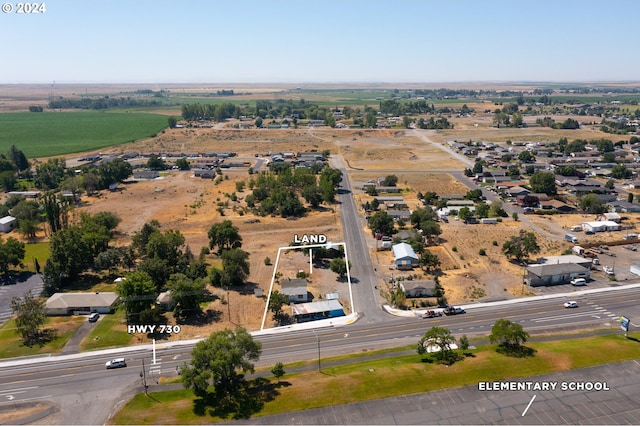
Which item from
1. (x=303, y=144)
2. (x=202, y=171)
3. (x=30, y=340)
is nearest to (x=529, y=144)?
(x=303, y=144)

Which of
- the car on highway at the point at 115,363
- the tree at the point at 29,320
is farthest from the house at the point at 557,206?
the tree at the point at 29,320

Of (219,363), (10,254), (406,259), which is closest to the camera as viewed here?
(219,363)

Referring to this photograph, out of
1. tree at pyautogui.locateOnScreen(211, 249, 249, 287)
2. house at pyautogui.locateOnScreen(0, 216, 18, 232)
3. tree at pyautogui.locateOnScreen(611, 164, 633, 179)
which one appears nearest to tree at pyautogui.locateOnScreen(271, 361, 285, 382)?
tree at pyautogui.locateOnScreen(211, 249, 249, 287)

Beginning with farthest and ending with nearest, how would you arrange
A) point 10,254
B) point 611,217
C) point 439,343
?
point 611,217, point 10,254, point 439,343

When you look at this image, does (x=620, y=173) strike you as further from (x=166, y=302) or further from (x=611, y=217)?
(x=166, y=302)

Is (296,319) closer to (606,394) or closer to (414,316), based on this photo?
(414,316)

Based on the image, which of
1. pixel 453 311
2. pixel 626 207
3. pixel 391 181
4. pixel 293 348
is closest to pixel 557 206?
pixel 626 207

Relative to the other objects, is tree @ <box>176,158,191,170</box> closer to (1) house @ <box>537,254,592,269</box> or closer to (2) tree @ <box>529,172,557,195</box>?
(2) tree @ <box>529,172,557,195</box>
